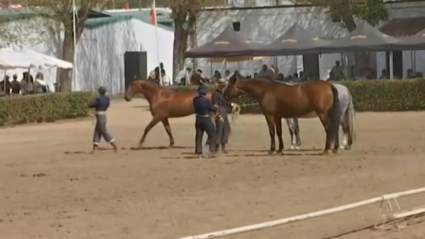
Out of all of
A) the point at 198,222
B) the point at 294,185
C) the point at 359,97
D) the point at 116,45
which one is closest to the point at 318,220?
the point at 198,222

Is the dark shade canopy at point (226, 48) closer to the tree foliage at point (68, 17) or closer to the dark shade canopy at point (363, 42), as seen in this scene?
the dark shade canopy at point (363, 42)

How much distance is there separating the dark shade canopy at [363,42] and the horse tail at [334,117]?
1689 centimetres

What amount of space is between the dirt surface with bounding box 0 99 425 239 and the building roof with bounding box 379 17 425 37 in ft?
67.5

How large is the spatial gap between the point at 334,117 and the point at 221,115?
2.30m

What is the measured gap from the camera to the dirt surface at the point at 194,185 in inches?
472

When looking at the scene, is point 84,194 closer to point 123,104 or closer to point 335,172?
point 335,172

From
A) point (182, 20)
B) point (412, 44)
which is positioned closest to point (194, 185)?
point (412, 44)

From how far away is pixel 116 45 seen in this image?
5616 cm

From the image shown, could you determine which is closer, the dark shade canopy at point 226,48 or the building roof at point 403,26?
the dark shade canopy at point 226,48

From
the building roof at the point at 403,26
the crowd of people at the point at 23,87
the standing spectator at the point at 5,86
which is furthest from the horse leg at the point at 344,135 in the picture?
the building roof at the point at 403,26

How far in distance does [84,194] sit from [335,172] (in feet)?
14.6

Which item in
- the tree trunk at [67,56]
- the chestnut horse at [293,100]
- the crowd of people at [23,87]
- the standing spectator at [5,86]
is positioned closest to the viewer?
the chestnut horse at [293,100]

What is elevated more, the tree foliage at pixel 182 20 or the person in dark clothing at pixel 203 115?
the tree foliage at pixel 182 20

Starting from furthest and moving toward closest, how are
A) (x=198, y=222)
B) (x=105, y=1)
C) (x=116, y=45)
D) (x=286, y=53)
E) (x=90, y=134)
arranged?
(x=116, y=45)
(x=105, y=1)
(x=286, y=53)
(x=90, y=134)
(x=198, y=222)
